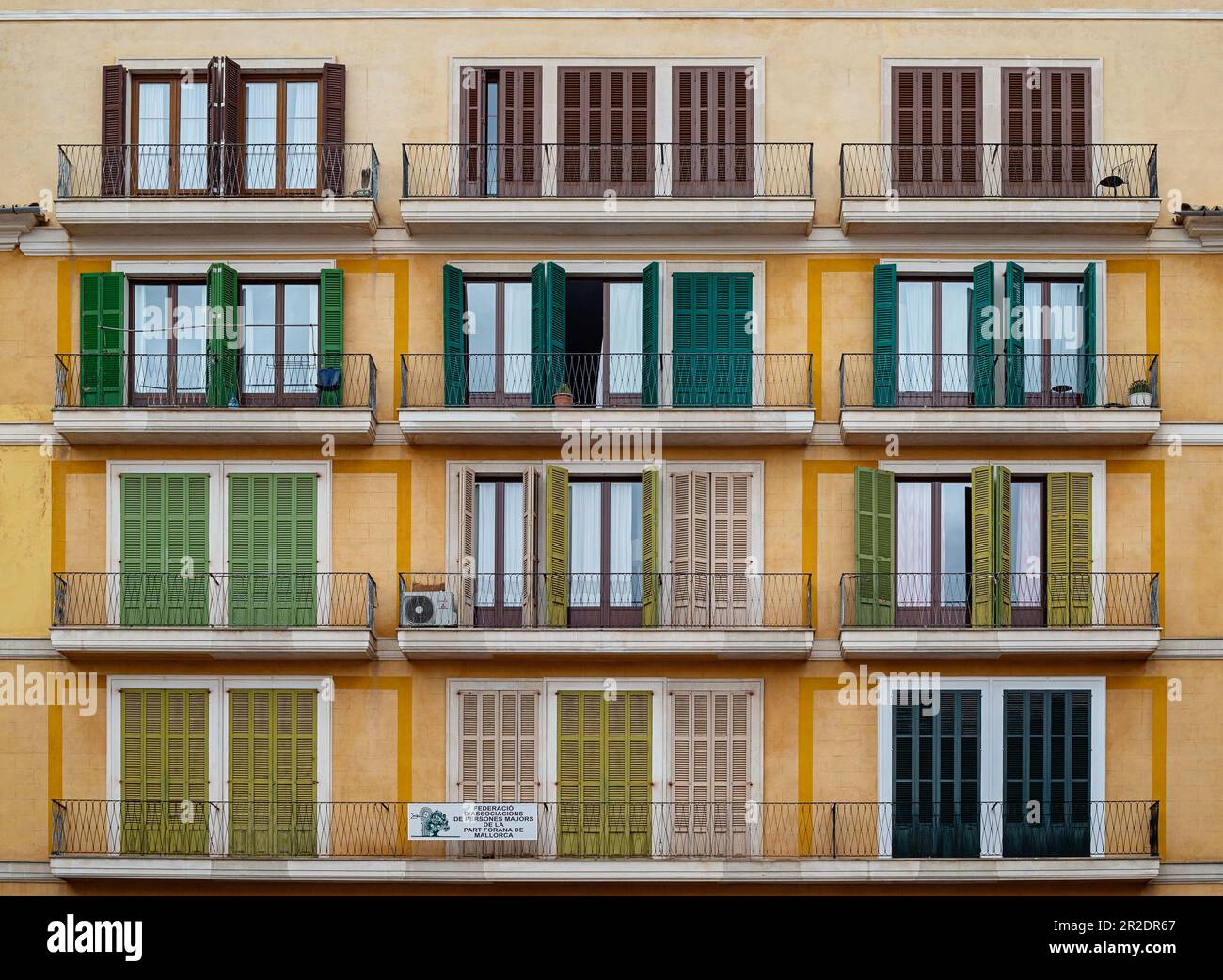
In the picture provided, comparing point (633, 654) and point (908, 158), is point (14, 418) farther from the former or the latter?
point (908, 158)

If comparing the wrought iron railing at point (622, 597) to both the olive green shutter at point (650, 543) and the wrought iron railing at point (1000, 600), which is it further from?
the wrought iron railing at point (1000, 600)

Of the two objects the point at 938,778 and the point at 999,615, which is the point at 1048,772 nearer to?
the point at 938,778

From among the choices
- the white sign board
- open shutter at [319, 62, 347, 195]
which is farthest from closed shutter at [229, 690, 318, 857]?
open shutter at [319, 62, 347, 195]

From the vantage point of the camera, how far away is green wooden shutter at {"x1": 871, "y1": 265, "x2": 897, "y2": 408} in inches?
1021

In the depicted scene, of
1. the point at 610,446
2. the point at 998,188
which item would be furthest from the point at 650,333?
the point at 998,188

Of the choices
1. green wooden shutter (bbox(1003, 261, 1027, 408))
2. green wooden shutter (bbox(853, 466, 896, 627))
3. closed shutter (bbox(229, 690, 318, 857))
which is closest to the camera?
closed shutter (bbox(229, 690, 318, 857))

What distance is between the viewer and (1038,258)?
2623cm

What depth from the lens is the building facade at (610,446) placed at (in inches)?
1000

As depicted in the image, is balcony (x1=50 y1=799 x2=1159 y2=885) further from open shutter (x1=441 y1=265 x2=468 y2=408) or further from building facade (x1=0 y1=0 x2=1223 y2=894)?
open shutter (x1=441 y1=265 x2=468 y2=408)

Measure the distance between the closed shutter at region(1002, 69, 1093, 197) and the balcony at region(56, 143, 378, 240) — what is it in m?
9.11

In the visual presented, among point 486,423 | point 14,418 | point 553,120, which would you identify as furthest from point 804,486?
point 14,418

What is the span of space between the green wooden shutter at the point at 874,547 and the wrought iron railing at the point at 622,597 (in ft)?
2.51

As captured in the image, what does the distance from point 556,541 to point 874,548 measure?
14.5 ft
